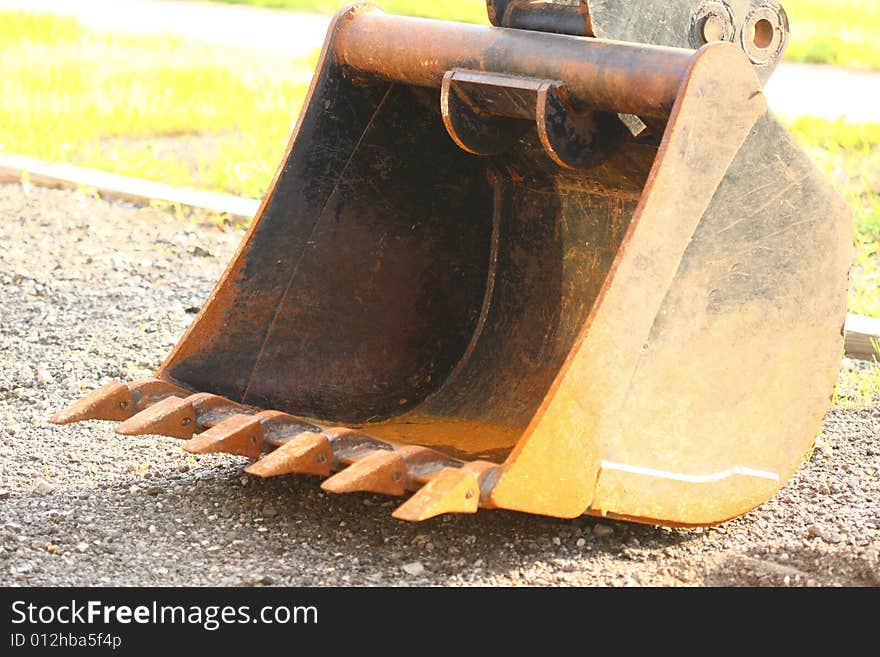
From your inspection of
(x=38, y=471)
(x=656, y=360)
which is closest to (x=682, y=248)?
(x=656, y=360)

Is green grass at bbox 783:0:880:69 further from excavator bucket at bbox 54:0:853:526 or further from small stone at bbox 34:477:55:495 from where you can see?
small stone at bbox 34:477:55:495

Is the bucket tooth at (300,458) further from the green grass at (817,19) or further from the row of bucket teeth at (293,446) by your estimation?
the green grass at (817,19)

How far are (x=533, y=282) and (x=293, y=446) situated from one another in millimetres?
929

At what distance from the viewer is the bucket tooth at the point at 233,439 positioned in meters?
2.54

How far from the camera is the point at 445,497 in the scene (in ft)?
7.48

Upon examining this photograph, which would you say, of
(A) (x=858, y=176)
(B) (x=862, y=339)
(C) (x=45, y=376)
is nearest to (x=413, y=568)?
(C) (x=45, y=376)

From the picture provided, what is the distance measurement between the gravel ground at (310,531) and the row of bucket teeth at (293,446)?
0.17m

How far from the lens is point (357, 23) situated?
2.98 metres

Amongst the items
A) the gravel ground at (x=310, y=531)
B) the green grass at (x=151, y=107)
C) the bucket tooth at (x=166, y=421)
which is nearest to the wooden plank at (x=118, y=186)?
the green grass at (x=151, y=107)

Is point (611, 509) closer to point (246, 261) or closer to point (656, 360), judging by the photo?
point (656, 360)

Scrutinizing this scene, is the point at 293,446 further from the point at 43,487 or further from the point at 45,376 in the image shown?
the point at 45,376

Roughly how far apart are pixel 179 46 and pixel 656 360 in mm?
6618

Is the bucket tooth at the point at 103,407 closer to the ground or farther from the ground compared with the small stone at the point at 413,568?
farther from the ground

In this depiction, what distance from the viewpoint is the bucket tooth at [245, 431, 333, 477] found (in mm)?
2463
